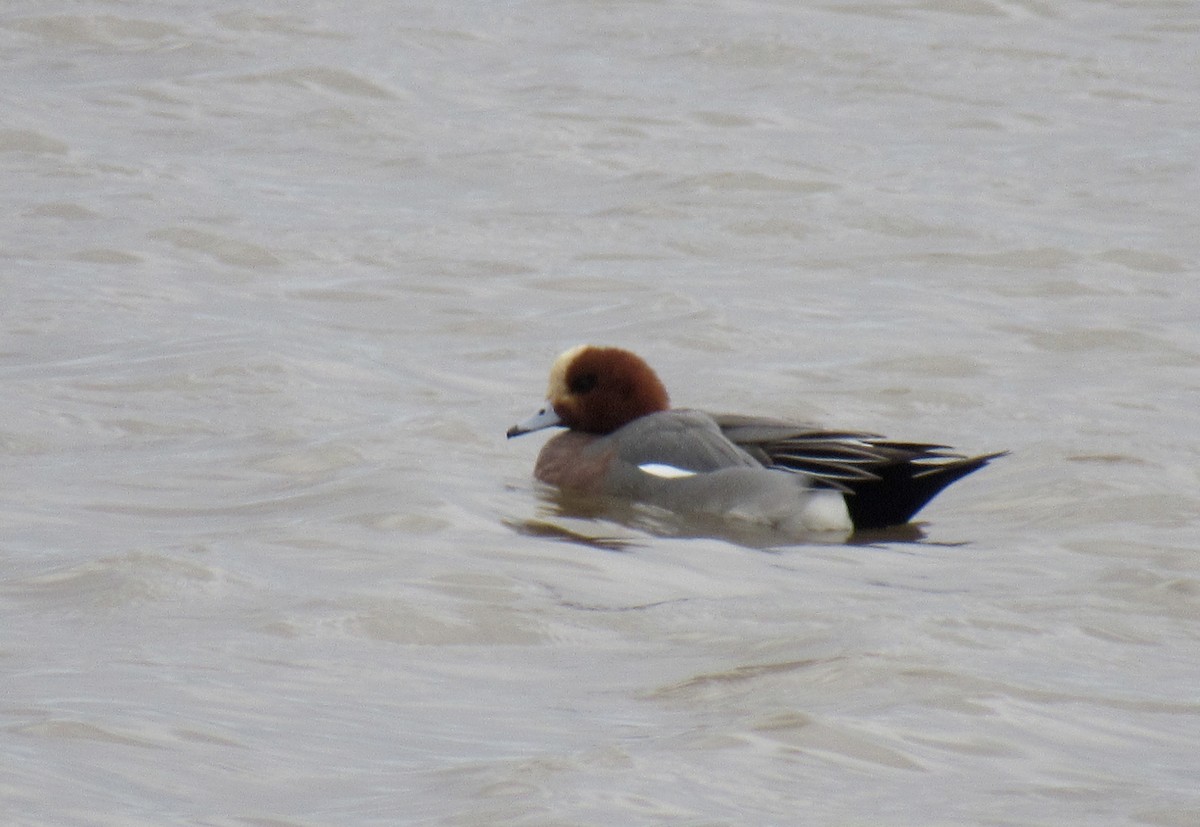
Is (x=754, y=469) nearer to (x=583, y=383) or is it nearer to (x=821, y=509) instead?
(x=821, y=509)

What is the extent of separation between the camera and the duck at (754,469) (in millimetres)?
6930

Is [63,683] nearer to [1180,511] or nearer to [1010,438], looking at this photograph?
[1180,511]

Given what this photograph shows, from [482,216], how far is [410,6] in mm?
5355

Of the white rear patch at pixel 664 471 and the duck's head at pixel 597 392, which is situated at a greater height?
the duck's head at pixel 597 392

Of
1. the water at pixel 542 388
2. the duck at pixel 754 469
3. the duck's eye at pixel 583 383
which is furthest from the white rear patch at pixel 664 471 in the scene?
the duck's eye at pixel 583 383

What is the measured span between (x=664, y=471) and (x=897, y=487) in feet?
2.46

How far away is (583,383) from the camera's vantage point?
7543 millimetres

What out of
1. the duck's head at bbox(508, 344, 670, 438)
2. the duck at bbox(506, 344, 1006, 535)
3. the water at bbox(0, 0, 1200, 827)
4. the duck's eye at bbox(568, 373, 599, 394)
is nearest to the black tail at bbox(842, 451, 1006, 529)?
the duck at bbox(506, 344, 1006, 535)

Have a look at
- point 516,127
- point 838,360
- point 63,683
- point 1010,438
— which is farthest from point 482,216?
point 63,683

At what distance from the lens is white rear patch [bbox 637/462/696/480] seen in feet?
23.1

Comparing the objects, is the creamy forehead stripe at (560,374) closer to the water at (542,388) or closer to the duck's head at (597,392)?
the duck's head at (597,392)

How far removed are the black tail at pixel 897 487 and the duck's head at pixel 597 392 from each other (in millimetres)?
931

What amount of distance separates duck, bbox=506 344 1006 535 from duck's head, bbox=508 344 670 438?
0.01 meters

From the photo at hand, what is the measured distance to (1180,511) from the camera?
276 inches
